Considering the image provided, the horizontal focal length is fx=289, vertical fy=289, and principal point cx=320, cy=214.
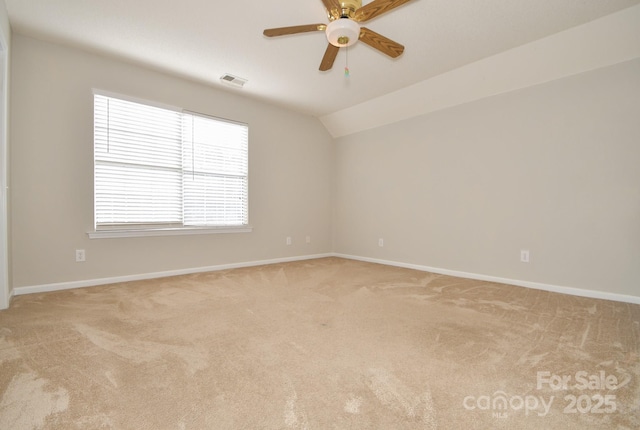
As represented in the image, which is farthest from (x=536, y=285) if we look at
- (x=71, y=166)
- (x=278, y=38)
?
(x=71, y=166)

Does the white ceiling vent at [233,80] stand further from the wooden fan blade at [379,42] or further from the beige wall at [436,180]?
the wooden fan blade at [379,42]

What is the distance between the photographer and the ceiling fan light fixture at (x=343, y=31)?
1.90 metres

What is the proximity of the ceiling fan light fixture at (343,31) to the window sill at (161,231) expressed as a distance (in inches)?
110

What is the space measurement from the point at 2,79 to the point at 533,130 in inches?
189

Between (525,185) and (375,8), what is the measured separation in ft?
8.09

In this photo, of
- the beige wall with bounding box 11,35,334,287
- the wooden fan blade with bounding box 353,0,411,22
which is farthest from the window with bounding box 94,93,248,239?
the wooden fan blade with bounding box 353,0,411,22

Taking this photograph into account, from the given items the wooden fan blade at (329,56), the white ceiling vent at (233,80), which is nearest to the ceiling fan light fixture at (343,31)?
the wooden fan blade at (329,56)

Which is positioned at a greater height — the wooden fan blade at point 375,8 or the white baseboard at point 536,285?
the wooden fan blade at point 375,8

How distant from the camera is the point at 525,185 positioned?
10.3 ft

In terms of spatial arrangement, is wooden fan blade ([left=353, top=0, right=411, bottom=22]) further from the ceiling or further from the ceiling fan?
the ceiling

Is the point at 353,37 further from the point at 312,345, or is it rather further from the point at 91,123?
the point at 91,123

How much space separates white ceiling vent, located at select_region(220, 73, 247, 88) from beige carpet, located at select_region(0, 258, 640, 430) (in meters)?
2.58

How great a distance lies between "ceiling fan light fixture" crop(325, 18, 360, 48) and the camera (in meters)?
1.90

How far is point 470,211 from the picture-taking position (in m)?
3.56
